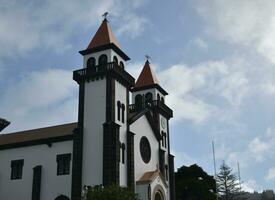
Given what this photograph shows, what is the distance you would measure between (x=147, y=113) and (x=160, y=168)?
6.82m

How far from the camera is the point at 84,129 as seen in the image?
1671 inches

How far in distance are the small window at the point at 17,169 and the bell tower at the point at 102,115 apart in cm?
852

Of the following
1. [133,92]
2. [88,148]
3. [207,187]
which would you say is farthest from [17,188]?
[207,187]

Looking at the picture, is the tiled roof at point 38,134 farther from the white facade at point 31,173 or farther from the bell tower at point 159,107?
the bell tower at point 159,107

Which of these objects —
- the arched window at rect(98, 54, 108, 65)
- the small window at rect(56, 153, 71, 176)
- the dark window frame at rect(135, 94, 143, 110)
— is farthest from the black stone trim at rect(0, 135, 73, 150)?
the dark window frame at rect(135, 94, 143, 110)

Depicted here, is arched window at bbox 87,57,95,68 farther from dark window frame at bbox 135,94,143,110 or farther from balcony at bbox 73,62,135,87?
dark window frame at bbox 135,94,143,110

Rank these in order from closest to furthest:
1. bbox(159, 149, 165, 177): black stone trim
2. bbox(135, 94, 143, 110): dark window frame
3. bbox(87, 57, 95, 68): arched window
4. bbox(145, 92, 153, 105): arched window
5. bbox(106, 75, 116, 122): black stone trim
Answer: bbox(106, 75, 116, 122): black stone trim → bbox(87, 57, 95, 68): arched window → bbox(159, 149, 165, 177): black stone trim → bbox(135, 94, 143, 110): dark window frame → bbox(145, 92, 153, 105): arched window

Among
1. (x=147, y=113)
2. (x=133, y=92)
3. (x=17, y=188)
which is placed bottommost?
(x=17, y=188)

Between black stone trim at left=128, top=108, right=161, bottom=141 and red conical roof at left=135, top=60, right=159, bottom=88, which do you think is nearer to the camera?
black stone trim at left=128, top=108, right=161, bottom=141

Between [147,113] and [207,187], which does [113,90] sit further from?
[207,187]

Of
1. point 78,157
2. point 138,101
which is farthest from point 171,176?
point 78,157

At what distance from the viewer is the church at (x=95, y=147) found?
4072 centimetres

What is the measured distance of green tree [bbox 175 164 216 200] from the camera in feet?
224

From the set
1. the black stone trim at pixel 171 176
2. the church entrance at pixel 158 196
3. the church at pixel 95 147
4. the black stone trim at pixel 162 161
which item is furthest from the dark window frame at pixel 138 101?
the church entrance at pixel 158 196
